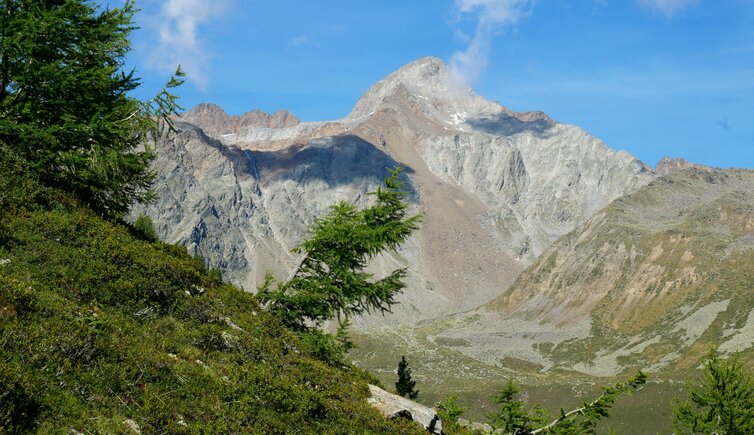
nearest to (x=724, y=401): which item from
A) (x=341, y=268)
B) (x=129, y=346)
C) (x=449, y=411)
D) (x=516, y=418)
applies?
(x=449, y=411)

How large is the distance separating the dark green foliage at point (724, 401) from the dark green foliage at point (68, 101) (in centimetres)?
2518

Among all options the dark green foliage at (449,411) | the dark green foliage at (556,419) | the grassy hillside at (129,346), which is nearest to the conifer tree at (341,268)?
the grassy hillside at (129,346)

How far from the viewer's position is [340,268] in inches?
730

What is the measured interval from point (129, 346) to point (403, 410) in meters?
6.06

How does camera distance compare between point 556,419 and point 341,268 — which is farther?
point 341,268

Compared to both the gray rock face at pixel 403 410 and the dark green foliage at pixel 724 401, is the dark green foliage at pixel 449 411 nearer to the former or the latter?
the gray rock face at pixel 403 410

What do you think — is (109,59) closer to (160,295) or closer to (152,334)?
(160,295)

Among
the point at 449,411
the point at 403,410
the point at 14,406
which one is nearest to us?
the point at 14,406

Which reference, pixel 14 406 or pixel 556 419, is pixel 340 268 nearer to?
pixel 556 419

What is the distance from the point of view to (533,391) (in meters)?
165

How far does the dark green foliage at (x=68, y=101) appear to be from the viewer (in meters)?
14.1

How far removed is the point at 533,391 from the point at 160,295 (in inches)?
6635

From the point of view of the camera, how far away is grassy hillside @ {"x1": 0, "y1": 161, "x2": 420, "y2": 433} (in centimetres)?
693

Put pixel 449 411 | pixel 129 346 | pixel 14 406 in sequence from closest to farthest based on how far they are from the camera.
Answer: pixel 14 406 < pixel 129 346 < pixel 449 411
